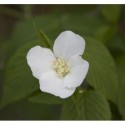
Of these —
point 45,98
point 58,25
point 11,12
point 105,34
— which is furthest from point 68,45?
point 11,12

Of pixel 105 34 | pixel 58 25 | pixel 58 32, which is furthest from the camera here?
pixel 58 25

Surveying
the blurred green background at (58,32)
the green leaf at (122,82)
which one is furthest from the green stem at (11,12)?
the green leaf at (122,82)

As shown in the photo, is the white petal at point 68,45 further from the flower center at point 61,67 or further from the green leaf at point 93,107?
the green leaf at point 93,107

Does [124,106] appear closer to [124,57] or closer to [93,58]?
[93,58]

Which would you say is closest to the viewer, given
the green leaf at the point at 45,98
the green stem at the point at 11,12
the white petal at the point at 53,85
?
the white petal at the point at 53,85

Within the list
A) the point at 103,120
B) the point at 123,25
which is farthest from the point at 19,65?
the point at 123,25

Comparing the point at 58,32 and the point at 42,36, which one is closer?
the point at 42,36

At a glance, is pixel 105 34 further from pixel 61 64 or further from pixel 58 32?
pixel 61 64

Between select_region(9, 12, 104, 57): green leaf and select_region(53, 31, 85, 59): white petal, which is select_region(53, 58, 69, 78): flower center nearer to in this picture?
select_region(53, 31, 85, 59): white petal
